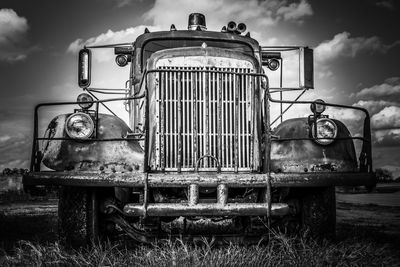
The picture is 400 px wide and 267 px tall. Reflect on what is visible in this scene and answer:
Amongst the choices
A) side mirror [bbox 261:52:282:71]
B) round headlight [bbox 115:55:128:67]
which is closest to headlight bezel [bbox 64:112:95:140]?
round headlight [bbox 115:55:128:67]

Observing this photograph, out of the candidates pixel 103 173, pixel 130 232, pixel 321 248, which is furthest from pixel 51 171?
pixel 321 248

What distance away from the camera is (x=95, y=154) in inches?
170

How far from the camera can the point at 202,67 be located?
185 inches

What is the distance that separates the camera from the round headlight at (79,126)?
433 cm

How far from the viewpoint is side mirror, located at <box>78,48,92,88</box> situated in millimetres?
5754

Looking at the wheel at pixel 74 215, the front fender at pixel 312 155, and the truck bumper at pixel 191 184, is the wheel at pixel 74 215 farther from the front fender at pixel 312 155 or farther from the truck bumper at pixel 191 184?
the front fender at pixel 312 155

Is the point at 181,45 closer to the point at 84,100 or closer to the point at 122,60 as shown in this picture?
the point at 122,60

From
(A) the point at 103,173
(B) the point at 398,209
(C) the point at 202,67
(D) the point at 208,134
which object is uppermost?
(C) the point at 202,67

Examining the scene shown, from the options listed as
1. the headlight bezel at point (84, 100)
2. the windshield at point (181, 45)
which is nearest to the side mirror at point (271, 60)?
the windshield at point (181, 45)

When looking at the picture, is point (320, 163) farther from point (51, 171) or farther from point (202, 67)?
point (51, 171)

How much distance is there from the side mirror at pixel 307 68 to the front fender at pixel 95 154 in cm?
209

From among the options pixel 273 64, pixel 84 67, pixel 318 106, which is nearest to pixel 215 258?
pixel 318 106

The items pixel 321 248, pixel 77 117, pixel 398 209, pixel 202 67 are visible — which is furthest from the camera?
pixel 398 209

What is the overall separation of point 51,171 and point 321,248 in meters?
2.60
